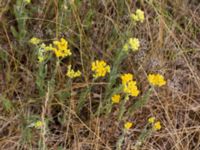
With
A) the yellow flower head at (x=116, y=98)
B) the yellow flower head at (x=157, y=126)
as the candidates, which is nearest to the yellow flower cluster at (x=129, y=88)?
the yellow flower head at (x=116, y=98)

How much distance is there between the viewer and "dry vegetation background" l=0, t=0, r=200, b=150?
1838 mm

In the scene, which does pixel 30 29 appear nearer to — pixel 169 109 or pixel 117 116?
pixel 117 116

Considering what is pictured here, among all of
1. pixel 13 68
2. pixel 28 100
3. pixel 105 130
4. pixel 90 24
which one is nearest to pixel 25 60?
pixel 13 68

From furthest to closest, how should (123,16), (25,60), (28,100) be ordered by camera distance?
(123,16)
(25,60)
(28,100)

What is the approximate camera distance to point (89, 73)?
1.97 metres

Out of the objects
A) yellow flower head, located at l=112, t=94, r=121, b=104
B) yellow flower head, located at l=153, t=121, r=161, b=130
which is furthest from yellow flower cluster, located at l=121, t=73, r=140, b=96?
yellow flower head, located at l=153, t=121, r=161, b=130

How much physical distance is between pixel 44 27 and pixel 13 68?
247mm

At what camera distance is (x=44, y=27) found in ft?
6.73

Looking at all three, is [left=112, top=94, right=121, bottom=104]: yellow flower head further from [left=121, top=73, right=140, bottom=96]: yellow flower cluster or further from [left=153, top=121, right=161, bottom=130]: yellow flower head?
[left=153, top=121, right=161, bottom=130]: yellow flower head

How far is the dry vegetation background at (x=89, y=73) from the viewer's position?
1838mm

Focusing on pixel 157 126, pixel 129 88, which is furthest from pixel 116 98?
pixel 157 126

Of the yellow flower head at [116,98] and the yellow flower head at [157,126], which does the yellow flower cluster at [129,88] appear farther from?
the yellow flower head at [157,126]

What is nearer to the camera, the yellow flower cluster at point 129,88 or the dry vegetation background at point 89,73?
the yellow flower cluster at point 129,88

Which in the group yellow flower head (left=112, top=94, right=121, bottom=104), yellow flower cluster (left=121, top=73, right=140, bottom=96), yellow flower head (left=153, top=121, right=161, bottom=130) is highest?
yellow flower cluster (left=121, top=73, right=140, bottom=96)
